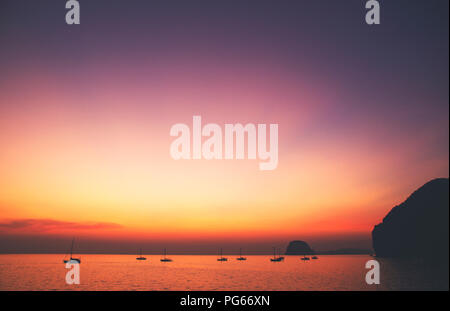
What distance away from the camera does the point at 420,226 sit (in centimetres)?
14575

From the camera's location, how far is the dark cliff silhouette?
136250 millimetres

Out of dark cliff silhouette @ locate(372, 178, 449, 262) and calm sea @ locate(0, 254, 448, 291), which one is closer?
calm sea @ locate(0, 254, 448, 291)

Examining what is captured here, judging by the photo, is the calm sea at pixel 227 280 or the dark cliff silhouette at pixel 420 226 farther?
the dark cliff silhouette at pixel 420 226

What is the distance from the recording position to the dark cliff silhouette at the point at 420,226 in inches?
5364

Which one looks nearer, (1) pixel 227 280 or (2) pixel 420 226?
(1) pixel 227 280
